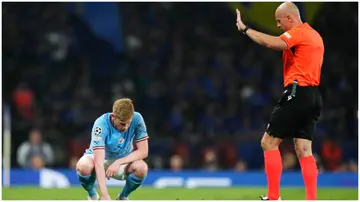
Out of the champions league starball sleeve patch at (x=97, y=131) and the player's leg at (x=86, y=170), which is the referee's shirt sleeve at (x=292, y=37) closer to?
the champions league starball sleeve patch at (x=97, y=131)

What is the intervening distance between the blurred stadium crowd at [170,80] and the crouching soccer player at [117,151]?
28.7 ft

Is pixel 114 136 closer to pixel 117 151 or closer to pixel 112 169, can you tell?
pixel 117 151

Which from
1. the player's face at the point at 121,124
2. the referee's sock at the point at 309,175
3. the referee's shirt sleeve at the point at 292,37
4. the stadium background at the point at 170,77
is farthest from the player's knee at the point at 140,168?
the stadium background at the point at 170,77

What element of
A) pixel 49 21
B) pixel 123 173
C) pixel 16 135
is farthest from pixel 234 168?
pixel 123 173

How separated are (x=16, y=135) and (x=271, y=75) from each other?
19.8 ft

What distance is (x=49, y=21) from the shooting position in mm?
19672

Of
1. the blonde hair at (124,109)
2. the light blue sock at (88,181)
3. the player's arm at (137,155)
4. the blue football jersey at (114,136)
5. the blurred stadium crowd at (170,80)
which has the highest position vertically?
the blurred stadium crowd at (170,80)

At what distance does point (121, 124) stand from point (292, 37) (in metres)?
1.76

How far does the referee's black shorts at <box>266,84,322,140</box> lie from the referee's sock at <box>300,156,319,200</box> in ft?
0.71

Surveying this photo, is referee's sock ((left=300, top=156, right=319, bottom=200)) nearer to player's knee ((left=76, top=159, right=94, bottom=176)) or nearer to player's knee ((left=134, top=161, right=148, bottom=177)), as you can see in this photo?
player's knee ((left=134, top=161, right=148, bottom=177))

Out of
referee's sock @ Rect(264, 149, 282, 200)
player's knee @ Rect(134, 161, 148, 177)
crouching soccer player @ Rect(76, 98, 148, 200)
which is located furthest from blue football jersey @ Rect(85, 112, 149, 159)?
referee's sock @ Rect(264, 149, 282, 200)

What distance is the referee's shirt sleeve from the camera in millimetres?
7332

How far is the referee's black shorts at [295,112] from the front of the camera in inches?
294

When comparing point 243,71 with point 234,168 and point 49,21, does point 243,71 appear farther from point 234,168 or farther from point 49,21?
point 49,21
